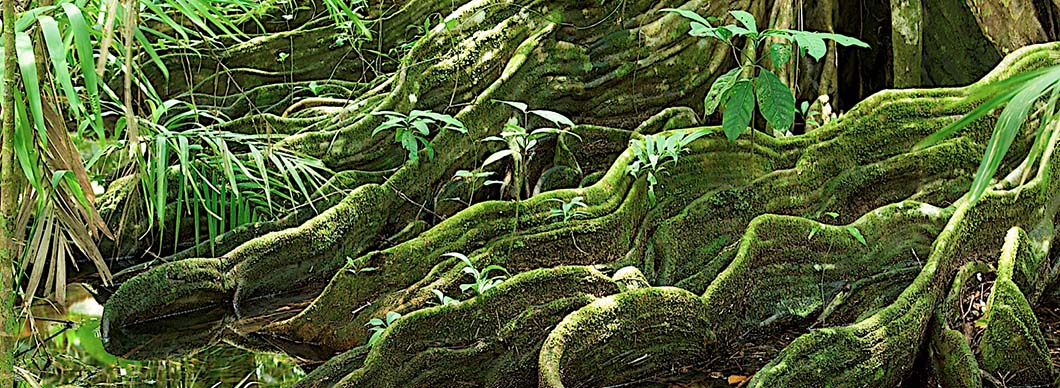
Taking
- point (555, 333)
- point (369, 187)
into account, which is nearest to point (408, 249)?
point (369, 187)

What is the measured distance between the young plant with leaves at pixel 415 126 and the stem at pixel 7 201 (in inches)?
89.6

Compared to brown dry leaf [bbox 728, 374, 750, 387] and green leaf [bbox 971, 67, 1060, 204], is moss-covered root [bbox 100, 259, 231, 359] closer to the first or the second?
brown dry leaf [bbox 728, 374, 750, 387]

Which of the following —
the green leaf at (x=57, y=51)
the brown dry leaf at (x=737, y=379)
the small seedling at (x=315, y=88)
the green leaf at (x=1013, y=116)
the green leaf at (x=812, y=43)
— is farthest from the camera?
the small seedling at (x=315, y=88)

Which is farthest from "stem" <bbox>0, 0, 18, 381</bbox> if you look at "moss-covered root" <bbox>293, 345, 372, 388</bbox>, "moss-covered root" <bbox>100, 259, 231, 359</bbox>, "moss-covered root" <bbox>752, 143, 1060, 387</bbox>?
"moss-covered root" <bbox>100, 259, 231, 359</bbox>

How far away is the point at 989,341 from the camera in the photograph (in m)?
3.33

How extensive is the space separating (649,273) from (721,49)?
151 centimetres

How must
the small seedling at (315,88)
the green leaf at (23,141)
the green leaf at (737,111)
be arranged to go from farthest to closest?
the small seedling at (315,88) → the green leaf at (737,111) → the green leaf at (23,141)

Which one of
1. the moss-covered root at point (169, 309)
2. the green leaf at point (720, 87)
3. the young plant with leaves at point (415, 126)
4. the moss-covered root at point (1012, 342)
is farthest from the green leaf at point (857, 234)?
the moss-covered root at point (169, 309)

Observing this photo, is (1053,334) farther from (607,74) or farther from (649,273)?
(607,74)

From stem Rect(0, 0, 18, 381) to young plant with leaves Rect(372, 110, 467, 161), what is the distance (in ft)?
7.47

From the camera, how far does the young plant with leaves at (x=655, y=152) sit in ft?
12.7

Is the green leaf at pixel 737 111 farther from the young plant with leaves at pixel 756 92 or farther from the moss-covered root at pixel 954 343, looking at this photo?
the moss-covered root at pixel 954 343

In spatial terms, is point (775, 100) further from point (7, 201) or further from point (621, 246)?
point (7, 201)

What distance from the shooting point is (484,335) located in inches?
135
